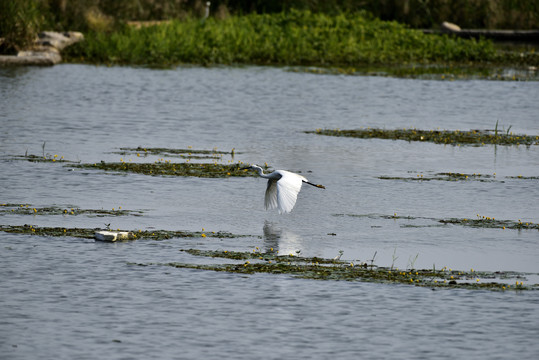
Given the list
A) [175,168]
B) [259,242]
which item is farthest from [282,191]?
[175,168]

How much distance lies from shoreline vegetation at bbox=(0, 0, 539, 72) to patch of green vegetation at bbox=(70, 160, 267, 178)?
65.4 ft

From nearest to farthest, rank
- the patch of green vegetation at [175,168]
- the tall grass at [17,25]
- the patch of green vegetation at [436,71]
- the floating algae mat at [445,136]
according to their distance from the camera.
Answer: the patch of green vegetation at [175,168] < the floating algae mat at [445,136] < the tall grass at [17,25] < the patch of green vegetation at [436,71]

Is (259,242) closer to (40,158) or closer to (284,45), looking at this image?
(40,158)

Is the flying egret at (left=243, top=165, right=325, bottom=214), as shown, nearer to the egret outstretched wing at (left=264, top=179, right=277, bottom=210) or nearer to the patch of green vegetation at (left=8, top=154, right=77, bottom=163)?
the egret outstretched wing at (left=264, top=179, right=277, bottom=210)

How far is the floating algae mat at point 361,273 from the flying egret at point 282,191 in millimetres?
1589

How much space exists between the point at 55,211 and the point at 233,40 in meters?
28.6

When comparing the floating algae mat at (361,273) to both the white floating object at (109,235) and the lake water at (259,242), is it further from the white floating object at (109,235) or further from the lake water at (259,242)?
the white floating object at (109,235)

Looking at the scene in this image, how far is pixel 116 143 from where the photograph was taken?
70.0ft

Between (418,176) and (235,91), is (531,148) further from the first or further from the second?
(235,91)

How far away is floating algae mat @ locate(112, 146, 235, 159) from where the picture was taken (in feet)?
64.6

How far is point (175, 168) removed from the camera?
1802 cm

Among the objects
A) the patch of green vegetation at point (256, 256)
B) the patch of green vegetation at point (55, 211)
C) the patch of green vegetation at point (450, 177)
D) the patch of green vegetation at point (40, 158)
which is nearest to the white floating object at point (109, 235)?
the patch of green vegetation at point (256, 256)

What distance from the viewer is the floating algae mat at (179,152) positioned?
19688mm

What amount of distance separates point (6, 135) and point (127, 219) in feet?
28.9
